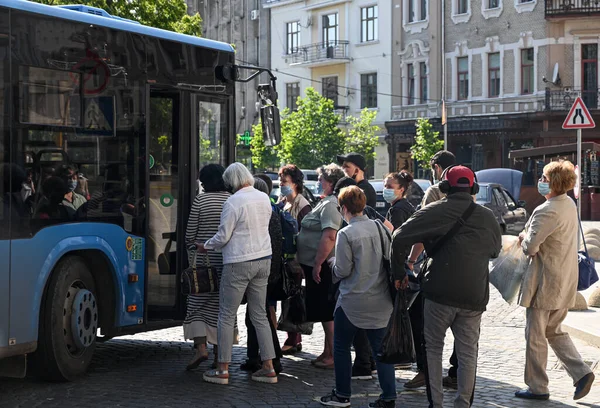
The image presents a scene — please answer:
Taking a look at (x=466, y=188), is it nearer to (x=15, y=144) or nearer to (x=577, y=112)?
(x=15, y=144)

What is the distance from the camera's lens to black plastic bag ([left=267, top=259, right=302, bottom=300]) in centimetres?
937

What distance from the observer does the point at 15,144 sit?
7.97 m

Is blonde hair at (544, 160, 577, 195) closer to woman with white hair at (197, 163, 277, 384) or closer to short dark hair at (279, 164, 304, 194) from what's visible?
woman with white hair at (197, 163, 277, 384)

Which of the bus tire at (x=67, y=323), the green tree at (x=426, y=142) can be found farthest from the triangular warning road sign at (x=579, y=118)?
the green tree at (x=426, y=142)

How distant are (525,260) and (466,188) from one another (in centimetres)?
149

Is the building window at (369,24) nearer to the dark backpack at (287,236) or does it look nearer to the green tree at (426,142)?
the green tree at (426,142)

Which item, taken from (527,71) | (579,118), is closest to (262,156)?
(527,71)

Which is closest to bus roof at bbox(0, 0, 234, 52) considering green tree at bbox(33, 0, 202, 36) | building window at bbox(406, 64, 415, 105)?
green tree at bbox(33, 0, 202, 36)

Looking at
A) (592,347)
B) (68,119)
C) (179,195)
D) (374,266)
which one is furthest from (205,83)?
(592,347)

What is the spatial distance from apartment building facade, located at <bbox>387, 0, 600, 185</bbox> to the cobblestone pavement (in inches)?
1299

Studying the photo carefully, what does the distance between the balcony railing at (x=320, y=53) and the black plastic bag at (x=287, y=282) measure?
155ft

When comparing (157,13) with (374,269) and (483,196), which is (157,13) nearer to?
(483,196)

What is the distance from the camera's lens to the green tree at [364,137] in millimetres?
51656

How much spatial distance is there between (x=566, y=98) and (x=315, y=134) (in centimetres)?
1215
